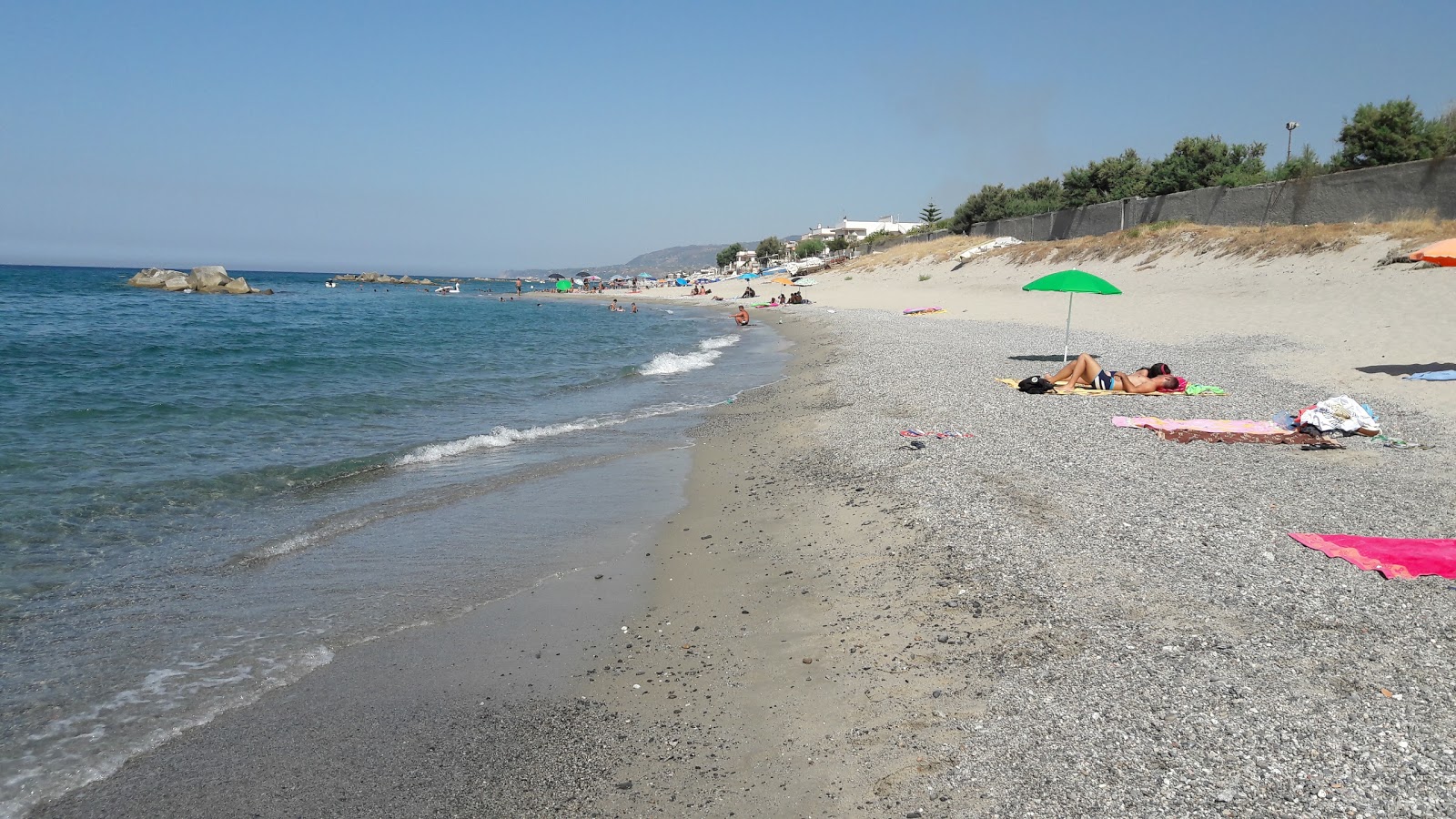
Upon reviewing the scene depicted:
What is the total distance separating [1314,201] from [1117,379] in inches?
800

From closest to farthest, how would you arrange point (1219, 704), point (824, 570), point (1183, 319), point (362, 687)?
point (1219, 704) → point (362, 687) → point (824, 570) → point (1183, 319)

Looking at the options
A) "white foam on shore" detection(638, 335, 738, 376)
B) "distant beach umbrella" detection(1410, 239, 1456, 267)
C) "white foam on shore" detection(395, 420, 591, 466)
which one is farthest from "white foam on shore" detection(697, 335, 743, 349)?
"distant beach umbrella" detection(1410, 239, 1456, 267)

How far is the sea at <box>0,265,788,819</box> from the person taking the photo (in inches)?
193

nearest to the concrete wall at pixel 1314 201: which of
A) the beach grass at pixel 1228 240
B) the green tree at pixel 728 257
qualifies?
the beach grass at pixel 1228 240

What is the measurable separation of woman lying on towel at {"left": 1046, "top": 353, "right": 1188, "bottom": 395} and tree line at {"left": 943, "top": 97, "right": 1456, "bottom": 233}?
1825cm

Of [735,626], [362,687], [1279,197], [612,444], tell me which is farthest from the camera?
[1279,197]

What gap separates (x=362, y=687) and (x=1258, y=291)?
25517 millimetres

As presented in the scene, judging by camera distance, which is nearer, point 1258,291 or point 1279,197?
point 1258,291

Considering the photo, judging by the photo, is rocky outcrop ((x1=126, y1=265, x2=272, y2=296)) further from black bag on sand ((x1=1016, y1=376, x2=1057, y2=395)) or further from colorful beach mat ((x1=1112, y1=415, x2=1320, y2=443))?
colorful beach mat ((x1=1112, y1=415, x2=1320, y2=443))

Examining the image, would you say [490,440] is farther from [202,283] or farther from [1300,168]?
[202,283]

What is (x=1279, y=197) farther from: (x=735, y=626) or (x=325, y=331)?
(x=325, y=331)

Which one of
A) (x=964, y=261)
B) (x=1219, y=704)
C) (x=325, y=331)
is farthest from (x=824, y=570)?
(x=964, y=261)

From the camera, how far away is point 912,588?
550 centimetres

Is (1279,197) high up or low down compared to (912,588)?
up
